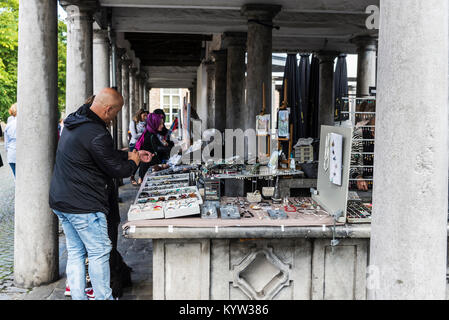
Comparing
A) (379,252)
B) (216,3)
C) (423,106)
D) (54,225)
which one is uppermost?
(216,3)

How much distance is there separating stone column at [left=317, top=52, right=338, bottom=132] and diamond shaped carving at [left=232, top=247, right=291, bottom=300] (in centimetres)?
1181

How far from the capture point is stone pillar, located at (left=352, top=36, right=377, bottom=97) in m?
12.6

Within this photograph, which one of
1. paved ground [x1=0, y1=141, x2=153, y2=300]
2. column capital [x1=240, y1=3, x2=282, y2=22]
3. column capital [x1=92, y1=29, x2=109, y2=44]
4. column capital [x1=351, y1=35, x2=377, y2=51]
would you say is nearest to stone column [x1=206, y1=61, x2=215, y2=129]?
column capital [x1=351, y1=35, x2=377, y2=51]

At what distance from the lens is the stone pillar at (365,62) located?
12.6 meters

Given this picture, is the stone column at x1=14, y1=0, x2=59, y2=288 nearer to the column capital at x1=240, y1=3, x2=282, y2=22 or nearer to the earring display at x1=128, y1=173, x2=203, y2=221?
the earring display at x1=128, y1=173, x2=203, y2=221

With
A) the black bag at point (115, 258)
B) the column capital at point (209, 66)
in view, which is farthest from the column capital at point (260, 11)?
Answer: the column capital at point (209, 66)

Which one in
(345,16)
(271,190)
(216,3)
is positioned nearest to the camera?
(271,190)

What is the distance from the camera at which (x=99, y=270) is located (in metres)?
3.77

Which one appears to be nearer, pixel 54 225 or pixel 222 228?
pixel 222 228

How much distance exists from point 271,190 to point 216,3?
516cm

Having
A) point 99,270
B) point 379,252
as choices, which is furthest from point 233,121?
point 379,252

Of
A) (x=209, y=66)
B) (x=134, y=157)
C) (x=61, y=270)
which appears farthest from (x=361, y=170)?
(x=209, y=66)

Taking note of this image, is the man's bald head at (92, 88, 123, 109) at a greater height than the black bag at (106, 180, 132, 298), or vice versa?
the man's bald head at (92, 88, 123, 109)
